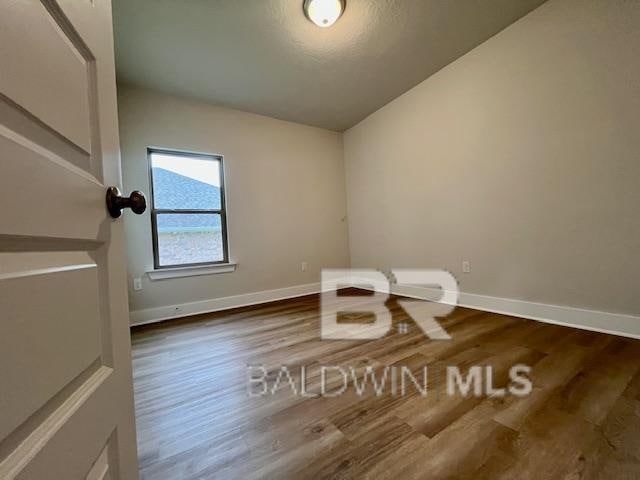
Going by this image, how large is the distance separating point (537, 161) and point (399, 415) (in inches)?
89.2

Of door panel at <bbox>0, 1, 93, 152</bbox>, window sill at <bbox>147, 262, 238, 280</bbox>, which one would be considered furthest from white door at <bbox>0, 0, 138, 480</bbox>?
window sill at <bbox>147, 262, 238, 280</bbox>

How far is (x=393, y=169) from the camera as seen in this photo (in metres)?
3.27

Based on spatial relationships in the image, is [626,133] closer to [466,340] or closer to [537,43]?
[537,43]

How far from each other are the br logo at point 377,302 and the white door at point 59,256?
172 cm

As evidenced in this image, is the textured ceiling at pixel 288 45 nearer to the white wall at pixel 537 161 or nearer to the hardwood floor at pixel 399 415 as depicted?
the white wall at pixel 537 161

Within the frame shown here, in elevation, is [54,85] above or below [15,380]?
above

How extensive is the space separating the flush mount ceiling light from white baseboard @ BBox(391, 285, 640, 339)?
275 cm

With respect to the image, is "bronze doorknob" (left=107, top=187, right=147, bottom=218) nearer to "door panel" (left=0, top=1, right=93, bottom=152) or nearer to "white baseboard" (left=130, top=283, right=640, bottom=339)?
"door panel" (left=0, top=1, right=93, bottom=152)

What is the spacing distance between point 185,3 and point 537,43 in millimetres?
2710

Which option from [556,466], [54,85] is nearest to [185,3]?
[54,85]

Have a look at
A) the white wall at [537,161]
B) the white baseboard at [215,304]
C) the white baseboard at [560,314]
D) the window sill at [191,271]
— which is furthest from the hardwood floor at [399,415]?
the window sill at [191,271]

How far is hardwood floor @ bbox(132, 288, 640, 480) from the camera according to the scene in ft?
2.93

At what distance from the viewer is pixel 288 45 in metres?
2.20

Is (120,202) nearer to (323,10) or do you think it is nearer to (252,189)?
(323,10)
